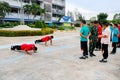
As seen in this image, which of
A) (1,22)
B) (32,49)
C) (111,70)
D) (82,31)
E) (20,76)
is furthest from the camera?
(1,22)

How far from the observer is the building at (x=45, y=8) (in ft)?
161

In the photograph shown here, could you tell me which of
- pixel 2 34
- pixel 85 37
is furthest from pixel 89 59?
pixel 2 34

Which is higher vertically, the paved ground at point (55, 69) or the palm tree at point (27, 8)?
the palm tree at point (27, 8)

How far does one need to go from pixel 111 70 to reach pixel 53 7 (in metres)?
58.5

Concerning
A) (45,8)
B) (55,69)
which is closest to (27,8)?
(45,8)

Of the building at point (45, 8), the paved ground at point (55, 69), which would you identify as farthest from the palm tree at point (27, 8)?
the paved ground at point (55, 69)

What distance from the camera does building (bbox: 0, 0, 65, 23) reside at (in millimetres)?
49009

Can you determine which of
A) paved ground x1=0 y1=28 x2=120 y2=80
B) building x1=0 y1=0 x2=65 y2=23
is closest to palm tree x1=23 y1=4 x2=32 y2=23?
building x1=0 y1=0 x2=65 y2=23

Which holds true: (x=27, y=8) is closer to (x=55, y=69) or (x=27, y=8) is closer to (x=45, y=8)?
(x=45, y=8)

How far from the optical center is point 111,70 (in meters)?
8.71

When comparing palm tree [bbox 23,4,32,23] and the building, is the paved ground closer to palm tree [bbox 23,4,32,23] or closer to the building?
the building

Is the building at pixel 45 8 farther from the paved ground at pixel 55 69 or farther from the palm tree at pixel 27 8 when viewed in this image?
the paved ground at pixel 55 69

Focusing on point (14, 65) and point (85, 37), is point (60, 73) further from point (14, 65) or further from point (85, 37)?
point (85, 37)

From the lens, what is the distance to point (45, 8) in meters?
60.3
